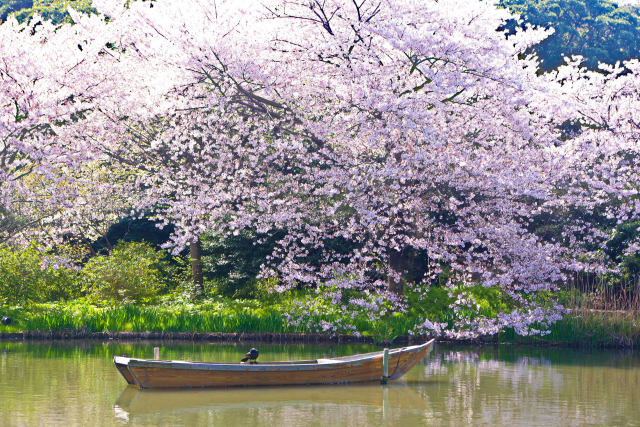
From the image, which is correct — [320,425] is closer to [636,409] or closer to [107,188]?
[636,409]

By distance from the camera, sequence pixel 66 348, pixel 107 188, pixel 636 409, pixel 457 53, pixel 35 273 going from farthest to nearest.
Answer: pixel 35 273 < pixel 107 188 < pixel 66 348 < pixel 457 53 < pixel 636 409

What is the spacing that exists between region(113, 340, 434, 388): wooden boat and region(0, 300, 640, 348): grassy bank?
200 inches

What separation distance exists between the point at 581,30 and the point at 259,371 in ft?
110

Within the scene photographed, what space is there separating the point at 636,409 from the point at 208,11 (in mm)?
12531

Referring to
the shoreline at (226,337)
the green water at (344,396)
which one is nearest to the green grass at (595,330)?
the shoreline at (226,337)

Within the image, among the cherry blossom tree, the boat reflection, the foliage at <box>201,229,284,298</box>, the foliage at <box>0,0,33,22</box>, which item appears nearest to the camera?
the boat reflection

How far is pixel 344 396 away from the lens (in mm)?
14586

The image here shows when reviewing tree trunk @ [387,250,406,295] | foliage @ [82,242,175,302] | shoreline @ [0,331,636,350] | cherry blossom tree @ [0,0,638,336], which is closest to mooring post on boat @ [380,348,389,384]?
cherry blossom tree @ [0,0,638,336]

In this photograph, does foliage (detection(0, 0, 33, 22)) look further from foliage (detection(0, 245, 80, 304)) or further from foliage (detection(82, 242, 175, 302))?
foliage (detection(82, 242, 175, 302))

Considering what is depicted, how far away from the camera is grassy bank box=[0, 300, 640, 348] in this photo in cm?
2089

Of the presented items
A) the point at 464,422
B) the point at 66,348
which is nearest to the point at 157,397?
the point at 464,422

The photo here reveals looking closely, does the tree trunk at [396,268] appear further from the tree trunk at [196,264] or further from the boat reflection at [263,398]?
the tree trunk at [196,264]

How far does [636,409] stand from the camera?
13.7 metres

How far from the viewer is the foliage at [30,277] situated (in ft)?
77.8
